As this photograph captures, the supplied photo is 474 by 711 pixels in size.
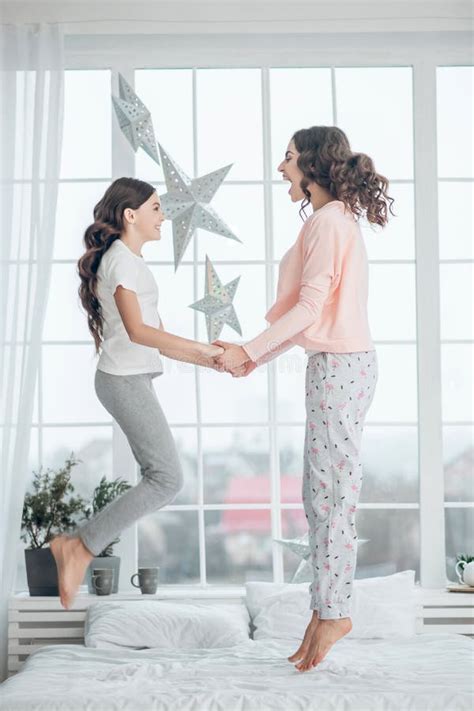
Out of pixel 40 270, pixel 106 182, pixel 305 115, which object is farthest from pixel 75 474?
pixel 305 115

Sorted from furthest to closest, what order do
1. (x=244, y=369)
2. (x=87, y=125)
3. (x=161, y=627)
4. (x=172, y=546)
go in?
1. (x=87, y=125)
2. (x=172, y=546)
3. (x=161, y=627)
4. (x=244, y=369)

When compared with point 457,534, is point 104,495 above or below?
above

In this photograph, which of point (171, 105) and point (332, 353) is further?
point (171, 105)

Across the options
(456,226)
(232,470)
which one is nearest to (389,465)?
(232,470)

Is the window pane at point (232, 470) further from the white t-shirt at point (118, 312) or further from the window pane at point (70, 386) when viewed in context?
the white t-shirt at point (118, 312)

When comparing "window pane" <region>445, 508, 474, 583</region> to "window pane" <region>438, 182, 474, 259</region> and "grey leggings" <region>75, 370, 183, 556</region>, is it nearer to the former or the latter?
"window pane" <region>438, 182, 474, 259</region>

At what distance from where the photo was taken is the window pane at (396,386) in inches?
173

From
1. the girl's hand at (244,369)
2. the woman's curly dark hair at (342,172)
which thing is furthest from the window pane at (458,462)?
the woman's curly dark hair at (342,172)

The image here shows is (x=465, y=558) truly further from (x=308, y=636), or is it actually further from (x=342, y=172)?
(x=342, y=172)

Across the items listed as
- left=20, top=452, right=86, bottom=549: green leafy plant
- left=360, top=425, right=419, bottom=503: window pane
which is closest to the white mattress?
left=20, top=452, right=86, bottom=549: green leafy plant

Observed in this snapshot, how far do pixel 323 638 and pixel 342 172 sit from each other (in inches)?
55.8

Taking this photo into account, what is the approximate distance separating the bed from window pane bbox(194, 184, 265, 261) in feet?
4.80

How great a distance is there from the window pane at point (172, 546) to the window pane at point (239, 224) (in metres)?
1.16

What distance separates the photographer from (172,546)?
4.34 metres
